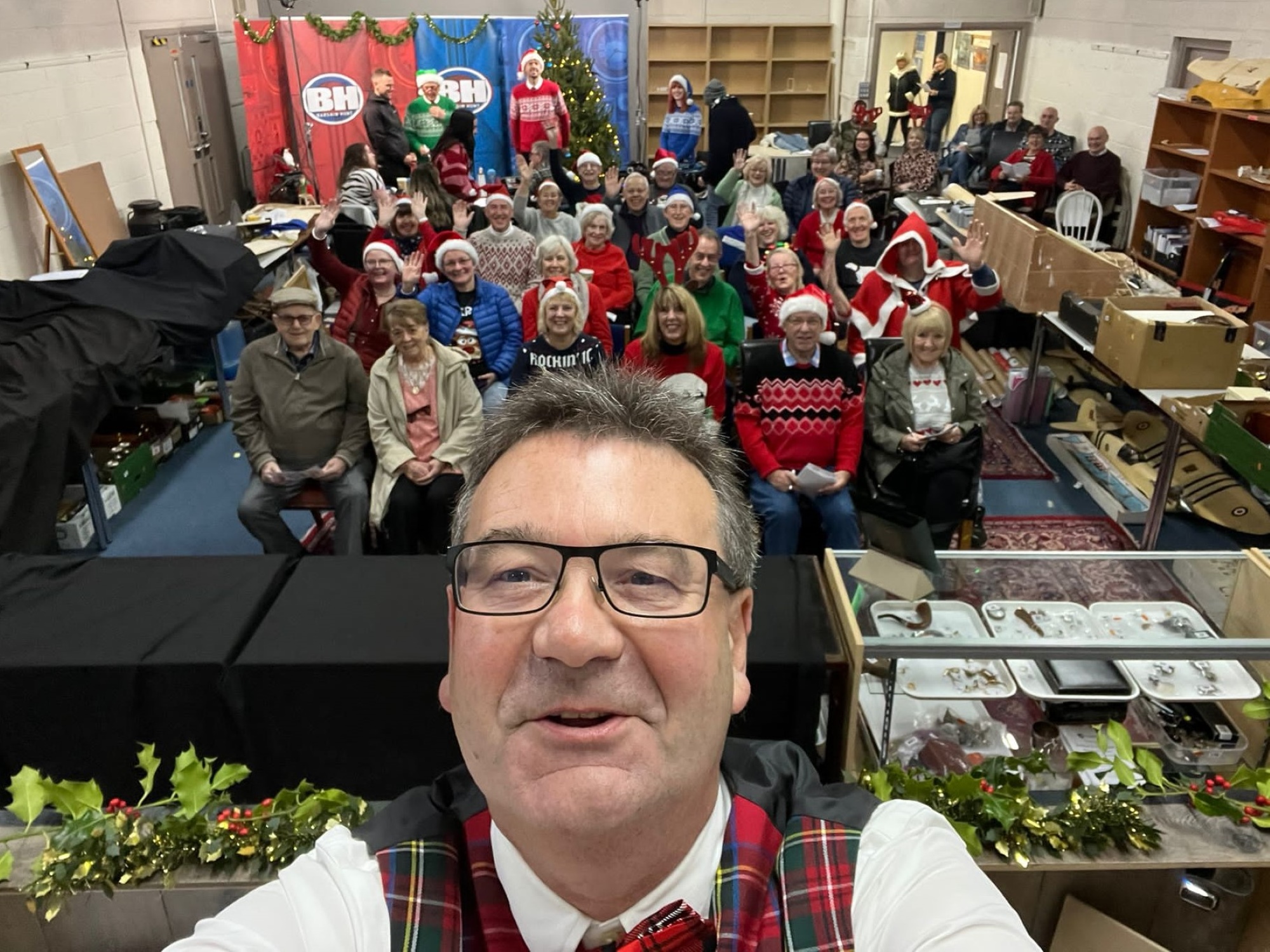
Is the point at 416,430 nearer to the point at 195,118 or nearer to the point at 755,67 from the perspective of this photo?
the point at 195,118

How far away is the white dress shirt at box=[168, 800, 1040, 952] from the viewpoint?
0.91m

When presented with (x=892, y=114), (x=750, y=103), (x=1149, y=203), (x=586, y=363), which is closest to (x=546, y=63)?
(x=750, y=103)

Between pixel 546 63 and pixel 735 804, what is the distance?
10.5 m

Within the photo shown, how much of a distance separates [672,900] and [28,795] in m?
1.35

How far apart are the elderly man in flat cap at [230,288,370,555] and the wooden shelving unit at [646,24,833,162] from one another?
8.97m

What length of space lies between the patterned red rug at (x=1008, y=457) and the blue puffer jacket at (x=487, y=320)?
2432 millimetres

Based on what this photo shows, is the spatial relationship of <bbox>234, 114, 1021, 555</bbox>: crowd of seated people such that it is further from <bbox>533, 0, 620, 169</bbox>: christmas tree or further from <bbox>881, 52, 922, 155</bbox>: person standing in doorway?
<bbox>881, 52, 922, 155</bbox>: person standing in doorway

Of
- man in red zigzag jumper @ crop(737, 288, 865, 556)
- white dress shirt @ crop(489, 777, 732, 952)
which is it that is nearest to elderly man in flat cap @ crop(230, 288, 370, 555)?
man in red zigzag jumper @ crop(737, 288, 865, 556)

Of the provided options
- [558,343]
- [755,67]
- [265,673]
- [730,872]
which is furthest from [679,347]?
[755,67]

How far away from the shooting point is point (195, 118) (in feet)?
29.5

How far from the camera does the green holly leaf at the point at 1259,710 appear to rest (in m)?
1.97

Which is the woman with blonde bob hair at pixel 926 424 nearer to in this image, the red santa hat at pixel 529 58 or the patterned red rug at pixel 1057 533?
the patterned red rug at pixel 1057 533

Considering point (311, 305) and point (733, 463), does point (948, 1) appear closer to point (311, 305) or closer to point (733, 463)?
point (311, 305)

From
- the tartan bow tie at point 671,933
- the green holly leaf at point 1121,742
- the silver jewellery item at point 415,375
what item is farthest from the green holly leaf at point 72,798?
the silver jewellery item at point 415,375
